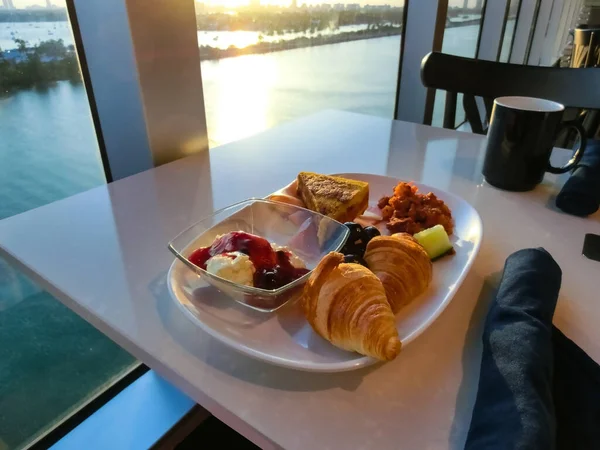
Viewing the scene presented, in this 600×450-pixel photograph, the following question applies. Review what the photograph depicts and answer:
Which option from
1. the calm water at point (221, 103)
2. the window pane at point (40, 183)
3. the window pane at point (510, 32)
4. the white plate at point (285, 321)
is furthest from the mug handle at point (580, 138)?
the window pane at point (510, 32)

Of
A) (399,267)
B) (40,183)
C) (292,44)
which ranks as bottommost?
(40,183)

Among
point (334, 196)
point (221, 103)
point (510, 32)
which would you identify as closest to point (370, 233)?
point (334, 196)

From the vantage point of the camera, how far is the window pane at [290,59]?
118 cm

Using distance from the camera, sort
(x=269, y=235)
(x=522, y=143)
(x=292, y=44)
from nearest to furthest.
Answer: (x=269, y=235), (x=522, y=143), (x=292, y=44)

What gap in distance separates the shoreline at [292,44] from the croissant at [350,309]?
0.71 m

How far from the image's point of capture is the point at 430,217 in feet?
1.99

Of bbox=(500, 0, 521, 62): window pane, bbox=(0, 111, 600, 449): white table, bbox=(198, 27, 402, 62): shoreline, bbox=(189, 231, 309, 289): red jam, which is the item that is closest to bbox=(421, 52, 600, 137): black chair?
bbox=(0, 111, 600, 449): white table

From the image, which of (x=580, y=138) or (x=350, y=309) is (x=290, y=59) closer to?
(x=580, y=138)

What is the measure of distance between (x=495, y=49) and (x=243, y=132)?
2.05 metres

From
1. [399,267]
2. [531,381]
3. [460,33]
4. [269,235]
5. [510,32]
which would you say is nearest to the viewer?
Answer: [531,381]

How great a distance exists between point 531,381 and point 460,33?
7.84 feet

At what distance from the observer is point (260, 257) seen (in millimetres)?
465

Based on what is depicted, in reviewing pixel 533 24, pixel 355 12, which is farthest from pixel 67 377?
pixel 533 24

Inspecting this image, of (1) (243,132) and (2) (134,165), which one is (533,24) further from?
(2) (134,165)
